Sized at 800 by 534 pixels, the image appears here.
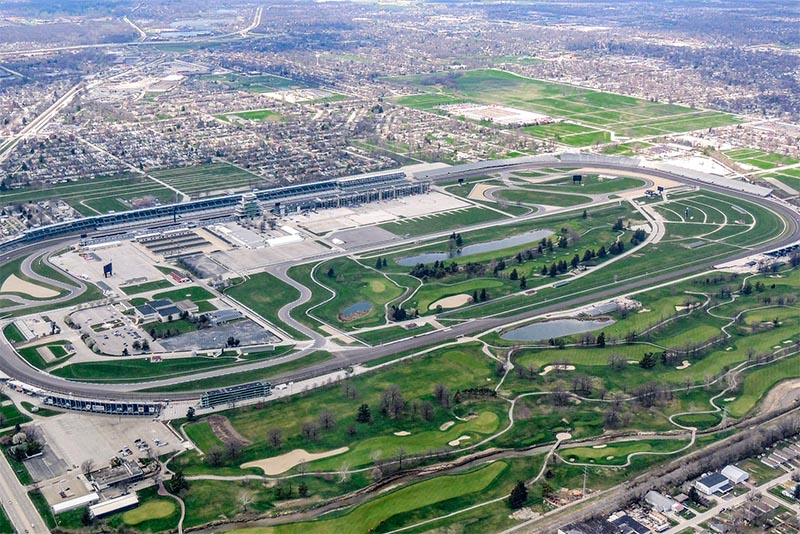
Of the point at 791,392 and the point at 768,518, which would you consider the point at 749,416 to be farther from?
the point at 768,518

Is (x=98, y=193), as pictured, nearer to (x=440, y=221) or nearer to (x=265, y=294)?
(x=265, y=294)

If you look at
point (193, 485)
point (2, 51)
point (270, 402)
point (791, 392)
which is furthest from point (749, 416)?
point (2, 51)

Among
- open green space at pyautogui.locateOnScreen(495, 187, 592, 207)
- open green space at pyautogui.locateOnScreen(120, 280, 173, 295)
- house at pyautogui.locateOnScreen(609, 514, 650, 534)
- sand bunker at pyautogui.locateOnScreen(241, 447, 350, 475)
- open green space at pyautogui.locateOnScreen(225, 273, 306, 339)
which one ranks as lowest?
house at pyautogui.locateOnScreen(609, 514, 650, 534)

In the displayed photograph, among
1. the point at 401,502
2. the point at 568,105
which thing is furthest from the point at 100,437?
the point at 568,105

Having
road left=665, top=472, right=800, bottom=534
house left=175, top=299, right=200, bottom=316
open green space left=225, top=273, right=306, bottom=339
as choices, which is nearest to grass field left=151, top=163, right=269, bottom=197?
open green space left=225, top=273, right=306, bottom=339

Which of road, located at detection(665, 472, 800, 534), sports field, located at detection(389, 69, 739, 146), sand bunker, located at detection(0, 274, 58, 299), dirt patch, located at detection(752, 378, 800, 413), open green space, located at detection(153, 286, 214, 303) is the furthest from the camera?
sports field, located at detection(389, 69, 739, 146)

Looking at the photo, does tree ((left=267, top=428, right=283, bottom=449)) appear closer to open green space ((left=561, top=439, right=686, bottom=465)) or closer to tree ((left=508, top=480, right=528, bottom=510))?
tree ((left=508, top=480, right=528, bottom=510))

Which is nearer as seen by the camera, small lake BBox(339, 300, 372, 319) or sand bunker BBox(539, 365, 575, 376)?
sand bunker BBox(539, 365, 575, 376)

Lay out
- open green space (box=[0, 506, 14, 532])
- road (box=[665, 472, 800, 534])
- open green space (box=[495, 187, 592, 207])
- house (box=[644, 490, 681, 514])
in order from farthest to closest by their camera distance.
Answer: open green space (box=[495, 187, 592, 207]), house (box=[644, 490, 681, 514]), road (box=[665, 472, 800, 534]), open green space (box=[0, 506, 14, 532])
